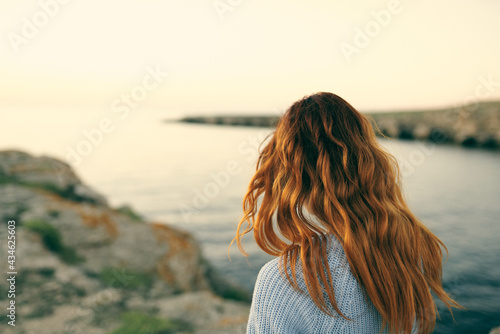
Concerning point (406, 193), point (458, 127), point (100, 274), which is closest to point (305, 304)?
point (100, 274)

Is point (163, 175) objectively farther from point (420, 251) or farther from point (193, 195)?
point (420, 251)

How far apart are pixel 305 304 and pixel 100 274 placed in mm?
4931

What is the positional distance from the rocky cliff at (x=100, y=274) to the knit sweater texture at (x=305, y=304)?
3.29 metres

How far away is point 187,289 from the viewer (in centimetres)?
586

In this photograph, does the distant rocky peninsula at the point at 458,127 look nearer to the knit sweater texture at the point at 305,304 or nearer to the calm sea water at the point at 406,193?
the calm sea water at the point at 406,193

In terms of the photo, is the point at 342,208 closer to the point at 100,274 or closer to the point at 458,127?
the point at 100,274

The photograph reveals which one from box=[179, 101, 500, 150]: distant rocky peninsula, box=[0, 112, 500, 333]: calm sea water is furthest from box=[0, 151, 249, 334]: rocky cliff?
box=[179, 101, 500, 150]: distant rocky peninsula

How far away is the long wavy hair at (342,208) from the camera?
1.29 m

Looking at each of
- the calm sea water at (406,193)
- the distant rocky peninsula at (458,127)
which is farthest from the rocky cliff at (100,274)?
the distant rocky peninsula at (458,127)

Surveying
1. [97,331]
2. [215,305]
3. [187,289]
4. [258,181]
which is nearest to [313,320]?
[258,181]

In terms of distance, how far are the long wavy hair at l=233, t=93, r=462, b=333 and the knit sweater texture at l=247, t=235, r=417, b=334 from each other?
1.2 inches

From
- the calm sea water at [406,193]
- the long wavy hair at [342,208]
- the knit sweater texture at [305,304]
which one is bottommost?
the calm sea water at [406,193]

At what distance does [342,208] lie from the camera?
1.32 metres

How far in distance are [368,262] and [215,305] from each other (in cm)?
431
